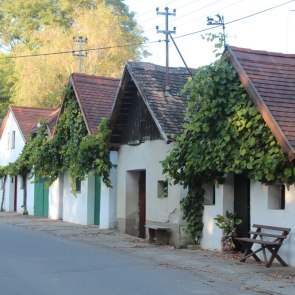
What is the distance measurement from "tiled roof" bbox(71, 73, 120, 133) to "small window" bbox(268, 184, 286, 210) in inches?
396

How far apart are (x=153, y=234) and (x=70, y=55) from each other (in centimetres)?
2685

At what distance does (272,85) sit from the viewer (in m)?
12.9

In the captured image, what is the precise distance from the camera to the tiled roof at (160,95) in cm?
1686

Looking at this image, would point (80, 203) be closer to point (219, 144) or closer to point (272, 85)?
point (219, 144)

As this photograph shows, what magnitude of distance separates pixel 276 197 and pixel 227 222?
1723 millimetres

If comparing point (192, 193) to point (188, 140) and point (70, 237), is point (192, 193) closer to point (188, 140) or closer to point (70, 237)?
point (188, 140)

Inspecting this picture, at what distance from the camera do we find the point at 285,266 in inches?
472

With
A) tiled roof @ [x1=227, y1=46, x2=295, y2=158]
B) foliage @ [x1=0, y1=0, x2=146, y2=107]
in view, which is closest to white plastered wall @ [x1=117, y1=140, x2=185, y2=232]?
tiled roof @ [x1=227, y1=46, x2=295, y2=158]

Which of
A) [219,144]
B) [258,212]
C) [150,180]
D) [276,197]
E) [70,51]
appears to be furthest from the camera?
[70,51]

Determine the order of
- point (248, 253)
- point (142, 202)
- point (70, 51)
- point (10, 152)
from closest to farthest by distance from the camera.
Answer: point (248, 253) < point (142, 202) < point (10, 152) < point (70, 51)

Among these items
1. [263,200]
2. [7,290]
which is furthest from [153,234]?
[7,290]

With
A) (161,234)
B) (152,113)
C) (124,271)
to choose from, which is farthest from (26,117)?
(124,271)

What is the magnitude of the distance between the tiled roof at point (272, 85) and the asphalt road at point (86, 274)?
3.48 meters

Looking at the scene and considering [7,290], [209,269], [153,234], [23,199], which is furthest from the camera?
[23,199]
